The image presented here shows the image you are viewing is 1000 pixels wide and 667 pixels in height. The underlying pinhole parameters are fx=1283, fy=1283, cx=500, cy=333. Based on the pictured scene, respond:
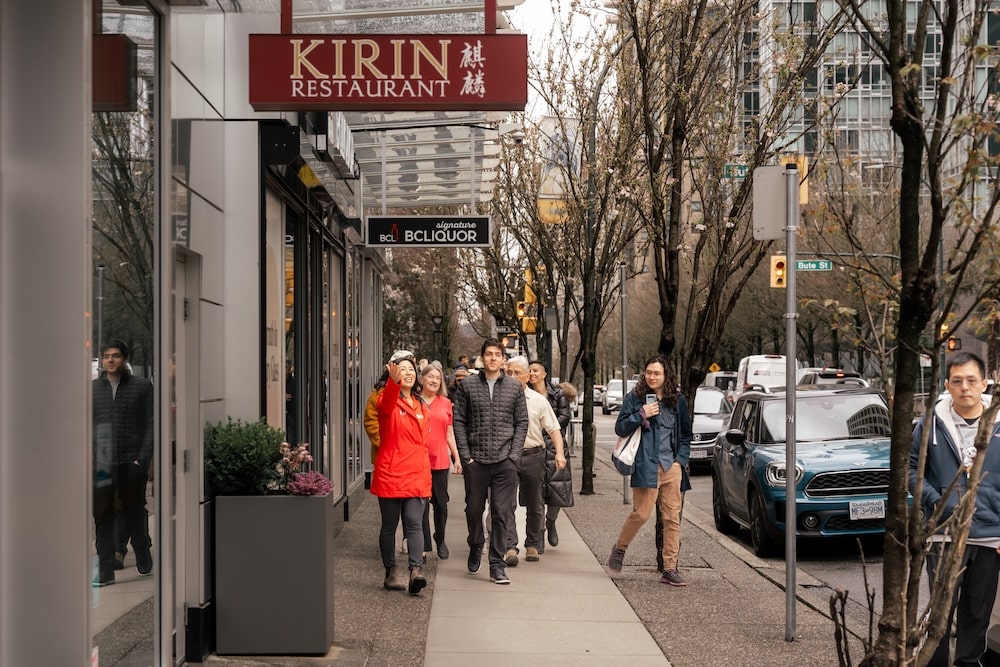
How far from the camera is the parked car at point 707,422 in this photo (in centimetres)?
2414

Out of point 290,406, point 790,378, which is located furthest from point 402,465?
point 790,378

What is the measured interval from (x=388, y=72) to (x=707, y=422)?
19.1m

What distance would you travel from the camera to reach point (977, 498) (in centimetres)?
621

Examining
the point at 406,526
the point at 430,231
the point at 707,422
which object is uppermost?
the point at 430,231

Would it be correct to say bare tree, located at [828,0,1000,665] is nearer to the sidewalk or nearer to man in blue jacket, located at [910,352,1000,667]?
man in blue jacket, located at [910,352,1000,667]

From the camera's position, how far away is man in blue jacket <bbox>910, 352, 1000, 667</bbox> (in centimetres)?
616

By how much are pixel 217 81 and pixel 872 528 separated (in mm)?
7857

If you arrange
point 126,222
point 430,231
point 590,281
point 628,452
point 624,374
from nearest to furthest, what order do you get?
1. point 126,222
2. point 628,452
3. point 430,231
4. point 590,281
5. point 624,374

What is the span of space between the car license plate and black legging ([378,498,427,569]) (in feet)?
14.9

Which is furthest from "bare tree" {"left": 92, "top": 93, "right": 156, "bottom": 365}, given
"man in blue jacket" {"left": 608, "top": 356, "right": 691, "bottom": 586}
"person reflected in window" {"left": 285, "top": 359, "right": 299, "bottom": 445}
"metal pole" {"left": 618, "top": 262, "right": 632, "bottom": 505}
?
"metal pole" {"left": 618, "top": 262, "right": 632, "bottom": 505}

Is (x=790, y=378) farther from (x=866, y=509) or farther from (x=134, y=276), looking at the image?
(x=866, y=509)

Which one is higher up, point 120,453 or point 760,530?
point 120,453

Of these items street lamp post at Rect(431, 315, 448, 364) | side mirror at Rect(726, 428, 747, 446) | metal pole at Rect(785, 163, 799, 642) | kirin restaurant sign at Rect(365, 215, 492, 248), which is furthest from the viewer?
street lamp post at Rect(431, 315, 448, 364)

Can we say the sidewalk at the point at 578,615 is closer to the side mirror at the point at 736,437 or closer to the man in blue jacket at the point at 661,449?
the man in blue jacket at the point at 661,449
